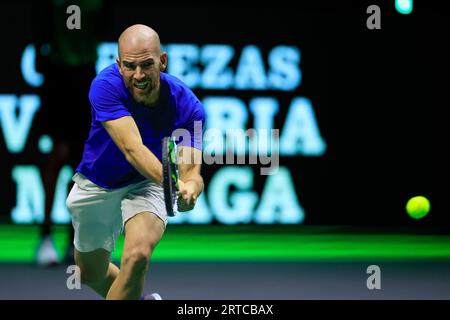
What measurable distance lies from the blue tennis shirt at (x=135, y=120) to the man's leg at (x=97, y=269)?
1.33 ft

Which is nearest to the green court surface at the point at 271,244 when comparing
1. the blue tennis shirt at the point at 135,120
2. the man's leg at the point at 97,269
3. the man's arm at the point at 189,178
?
the man's leg at the point at 97,269

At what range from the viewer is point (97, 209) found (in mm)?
5273

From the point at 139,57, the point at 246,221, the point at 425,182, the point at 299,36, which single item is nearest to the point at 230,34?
the point at 299,36

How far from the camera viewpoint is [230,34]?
8781mm

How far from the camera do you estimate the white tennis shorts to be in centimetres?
521

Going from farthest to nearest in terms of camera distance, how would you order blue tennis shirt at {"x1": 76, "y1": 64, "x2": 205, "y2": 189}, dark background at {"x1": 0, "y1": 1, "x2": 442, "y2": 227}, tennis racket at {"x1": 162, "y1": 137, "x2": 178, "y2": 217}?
dark background at {"x1": 0, "y1": 1, "x2": 442, "y2": 227} → blue tennis shirt at {"x1": 76, "y1": 64, "x2": 205, "y2": 189} → tennis racket at {"x1": 162, "y1": 137, "x2": 178, "y2": 217}

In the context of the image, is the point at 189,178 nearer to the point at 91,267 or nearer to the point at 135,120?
the point at 135,120

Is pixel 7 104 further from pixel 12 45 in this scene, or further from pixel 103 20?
pixel 103 20

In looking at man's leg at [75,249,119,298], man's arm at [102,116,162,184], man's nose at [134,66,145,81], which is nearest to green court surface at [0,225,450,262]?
man's leg at [75,249,119,298]

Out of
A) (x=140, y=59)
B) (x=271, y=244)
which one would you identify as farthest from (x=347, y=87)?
(x=140, y=59)

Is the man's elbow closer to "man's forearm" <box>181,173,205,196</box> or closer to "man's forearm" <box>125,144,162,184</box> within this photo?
"man's forearm" <box>125,144,162,184</box>

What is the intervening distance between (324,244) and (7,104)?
2.92 meters

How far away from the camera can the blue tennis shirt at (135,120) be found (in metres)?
5.02

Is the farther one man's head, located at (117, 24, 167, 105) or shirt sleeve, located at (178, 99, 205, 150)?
shirt sleeve, located at (178, 99, 205, 150)
